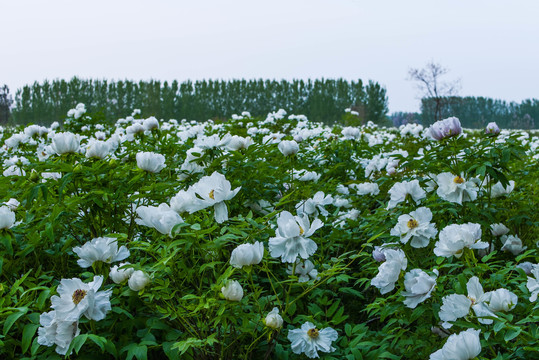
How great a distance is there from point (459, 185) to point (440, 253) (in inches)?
24.3

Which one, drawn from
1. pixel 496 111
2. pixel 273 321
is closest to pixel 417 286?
pixel 273 321

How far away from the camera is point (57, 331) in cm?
129

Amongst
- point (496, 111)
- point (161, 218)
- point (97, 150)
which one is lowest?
Result: point (496, 111)

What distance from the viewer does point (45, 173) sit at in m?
2.11

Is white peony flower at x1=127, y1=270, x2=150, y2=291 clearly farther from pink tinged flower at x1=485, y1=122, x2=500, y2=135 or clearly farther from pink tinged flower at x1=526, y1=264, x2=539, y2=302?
pink tinged flower at x1=485, y1=122, x2=500, y2=135

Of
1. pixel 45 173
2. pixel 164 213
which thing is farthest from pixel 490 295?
pixel 45 173

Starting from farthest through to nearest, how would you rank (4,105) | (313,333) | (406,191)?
(4,105), (406,191), (313,333)

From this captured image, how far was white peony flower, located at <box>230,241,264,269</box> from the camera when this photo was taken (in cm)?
125

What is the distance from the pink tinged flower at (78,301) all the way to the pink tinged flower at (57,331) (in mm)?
36

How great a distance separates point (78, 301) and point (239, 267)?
18.0 inches

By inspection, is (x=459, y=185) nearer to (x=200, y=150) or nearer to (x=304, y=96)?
(x=200, y=150)

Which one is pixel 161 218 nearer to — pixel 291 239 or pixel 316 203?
pixel 291 239

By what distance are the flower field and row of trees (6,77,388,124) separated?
23594 millimetres

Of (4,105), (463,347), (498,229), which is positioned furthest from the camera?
(4,105)
